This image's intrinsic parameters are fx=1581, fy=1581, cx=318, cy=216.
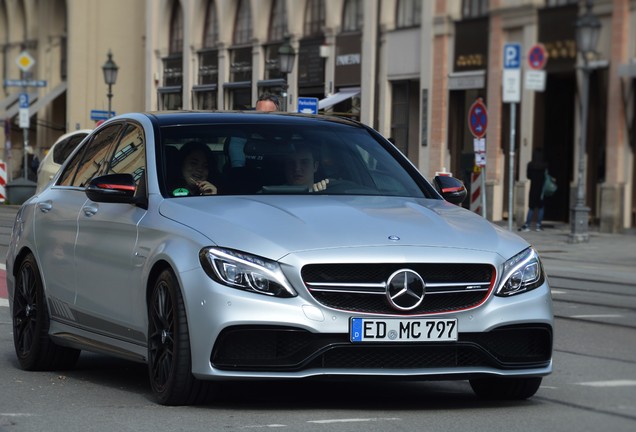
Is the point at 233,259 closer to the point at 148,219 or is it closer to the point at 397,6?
the point at 148,219

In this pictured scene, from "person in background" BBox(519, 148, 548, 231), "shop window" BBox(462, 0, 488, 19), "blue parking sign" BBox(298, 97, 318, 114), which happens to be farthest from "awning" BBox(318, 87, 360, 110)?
"person in background" BBox(519, 148, 548, 231)

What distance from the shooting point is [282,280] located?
7.19 meters

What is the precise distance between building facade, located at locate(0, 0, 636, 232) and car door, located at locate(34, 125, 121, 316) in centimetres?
2025

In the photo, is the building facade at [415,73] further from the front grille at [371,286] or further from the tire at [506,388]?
the front grille at [371,286]

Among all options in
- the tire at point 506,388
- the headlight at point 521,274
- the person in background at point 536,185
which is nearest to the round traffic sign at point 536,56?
the person in background at point 536,185

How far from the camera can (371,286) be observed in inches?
285

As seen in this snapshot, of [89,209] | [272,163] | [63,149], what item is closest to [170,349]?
[272,163]

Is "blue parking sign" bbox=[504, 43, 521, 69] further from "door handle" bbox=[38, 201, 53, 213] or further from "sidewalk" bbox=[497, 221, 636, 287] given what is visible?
"door handle" bbox=[38, 201, 53, 213]

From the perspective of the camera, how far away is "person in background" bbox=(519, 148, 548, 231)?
3484cm

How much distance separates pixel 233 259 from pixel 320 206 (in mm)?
836

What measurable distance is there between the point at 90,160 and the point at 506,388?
124 inches

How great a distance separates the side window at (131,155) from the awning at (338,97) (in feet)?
122

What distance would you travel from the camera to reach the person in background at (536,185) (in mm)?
34844

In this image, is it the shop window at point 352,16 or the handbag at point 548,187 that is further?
the shop window at point 352,16
